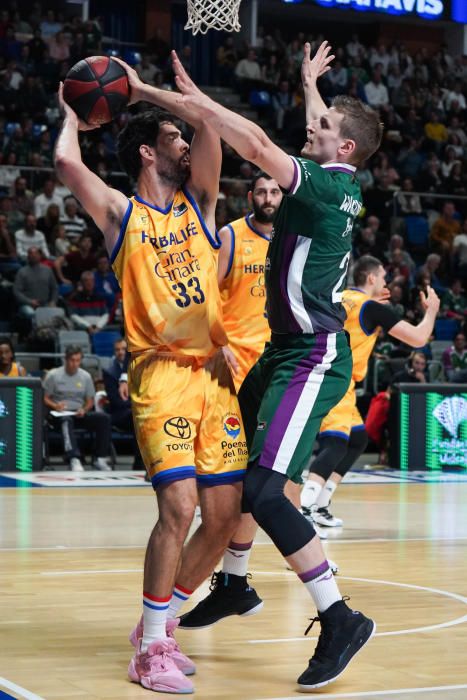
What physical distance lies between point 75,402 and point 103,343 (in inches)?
77.9

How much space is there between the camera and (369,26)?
27.6m

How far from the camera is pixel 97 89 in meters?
4.86

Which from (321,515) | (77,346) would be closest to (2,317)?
(77,346)

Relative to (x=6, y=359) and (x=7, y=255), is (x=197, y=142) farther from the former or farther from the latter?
(x=7, y=255)

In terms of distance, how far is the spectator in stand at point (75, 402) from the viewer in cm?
1381

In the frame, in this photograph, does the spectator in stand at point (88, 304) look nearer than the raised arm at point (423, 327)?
No

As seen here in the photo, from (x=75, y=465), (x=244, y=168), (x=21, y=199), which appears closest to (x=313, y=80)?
(x=75, y=465)

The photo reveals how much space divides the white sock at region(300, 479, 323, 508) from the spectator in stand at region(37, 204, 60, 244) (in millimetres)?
9588

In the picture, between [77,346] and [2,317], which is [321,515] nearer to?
[77,346]

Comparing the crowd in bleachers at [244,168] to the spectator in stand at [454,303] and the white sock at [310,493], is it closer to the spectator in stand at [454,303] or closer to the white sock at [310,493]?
the spectator in stand at [454,303]

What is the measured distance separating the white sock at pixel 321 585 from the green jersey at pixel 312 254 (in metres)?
0.94

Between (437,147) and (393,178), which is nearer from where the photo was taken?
(393,178)

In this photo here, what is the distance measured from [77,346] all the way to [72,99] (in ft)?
31.1

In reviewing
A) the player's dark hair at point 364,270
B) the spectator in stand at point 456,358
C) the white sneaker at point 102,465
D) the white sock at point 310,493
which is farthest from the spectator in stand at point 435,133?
the white sock at point 310,493
